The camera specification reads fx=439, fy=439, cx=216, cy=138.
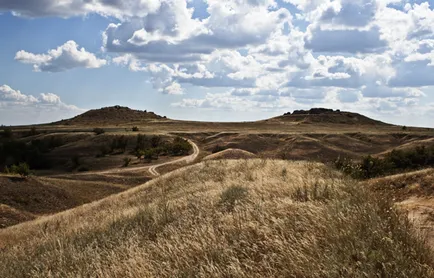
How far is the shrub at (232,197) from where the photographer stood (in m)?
9.63

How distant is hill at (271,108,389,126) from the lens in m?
129

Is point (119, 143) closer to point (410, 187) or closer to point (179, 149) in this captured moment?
point (179, 149)

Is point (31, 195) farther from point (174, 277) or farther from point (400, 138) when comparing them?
point (400, 138)

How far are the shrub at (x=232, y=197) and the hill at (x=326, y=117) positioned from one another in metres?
114

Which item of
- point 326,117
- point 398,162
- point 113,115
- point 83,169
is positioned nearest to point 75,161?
point 83,169

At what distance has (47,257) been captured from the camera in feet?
27.2

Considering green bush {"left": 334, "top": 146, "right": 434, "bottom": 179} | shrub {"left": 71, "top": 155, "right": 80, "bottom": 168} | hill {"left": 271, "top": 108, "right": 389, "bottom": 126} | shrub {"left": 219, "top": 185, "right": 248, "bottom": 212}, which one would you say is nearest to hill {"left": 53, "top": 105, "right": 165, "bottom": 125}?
hill {"left": 271, "top": 108, "right": 389, "bottom": 126}

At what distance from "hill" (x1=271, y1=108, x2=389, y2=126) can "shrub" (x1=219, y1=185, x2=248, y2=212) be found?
114 metres

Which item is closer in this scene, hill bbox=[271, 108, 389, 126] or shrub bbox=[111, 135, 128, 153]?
shrub bbox=[111, 135, 128, 153]

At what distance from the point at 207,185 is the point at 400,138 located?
62.9m

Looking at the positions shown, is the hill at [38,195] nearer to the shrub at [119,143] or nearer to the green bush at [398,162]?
the green bush at [398,162]

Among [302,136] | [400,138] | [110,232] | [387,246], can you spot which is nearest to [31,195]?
[110,232]

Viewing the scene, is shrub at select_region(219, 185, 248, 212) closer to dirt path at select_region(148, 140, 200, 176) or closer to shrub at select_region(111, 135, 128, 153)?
dirt path at select_region(148, 140, 200, 176)

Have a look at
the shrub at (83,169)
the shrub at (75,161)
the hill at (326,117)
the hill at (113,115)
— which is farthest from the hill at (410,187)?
the hill at (113,115)
